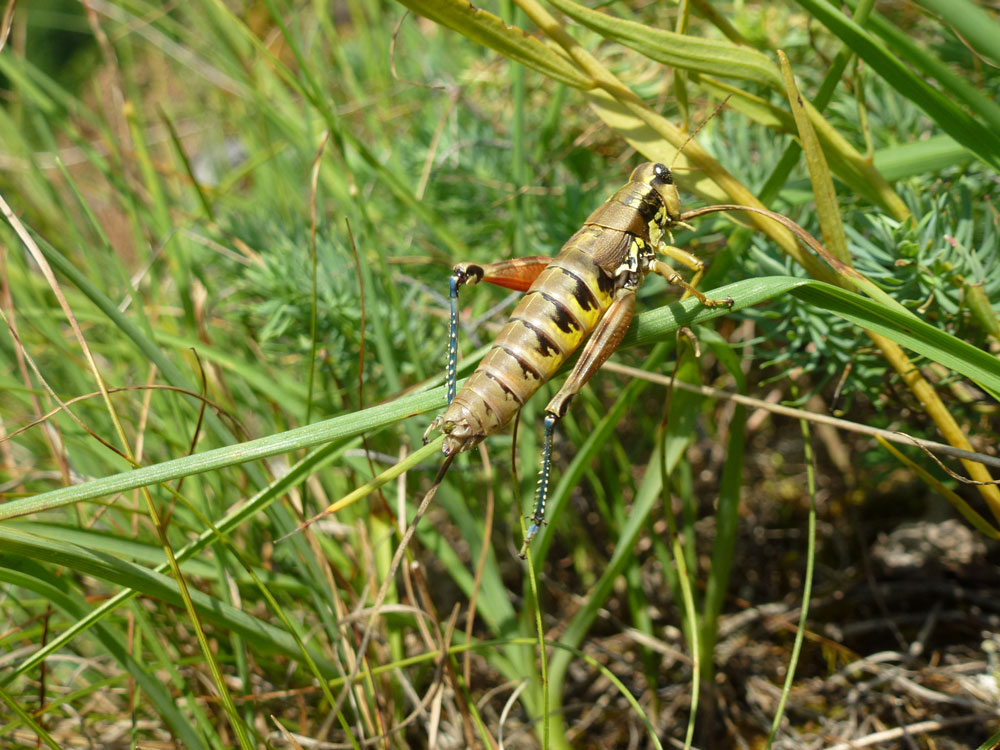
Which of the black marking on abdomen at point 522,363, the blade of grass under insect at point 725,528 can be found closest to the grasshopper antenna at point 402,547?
the black marking on abdomen at point 522,363

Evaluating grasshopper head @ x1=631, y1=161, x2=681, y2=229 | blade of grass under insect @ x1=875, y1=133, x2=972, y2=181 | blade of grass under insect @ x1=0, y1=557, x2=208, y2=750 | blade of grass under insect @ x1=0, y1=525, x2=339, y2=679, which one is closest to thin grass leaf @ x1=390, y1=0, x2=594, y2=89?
grasshopper head @ x1=631, y1=161, x2=681, y2=229

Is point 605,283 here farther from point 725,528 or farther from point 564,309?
point 725,528

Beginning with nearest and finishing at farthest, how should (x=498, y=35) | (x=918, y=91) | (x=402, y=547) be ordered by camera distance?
(x=402, y=547) → (x=918, y=91) → (x=498, y=35)

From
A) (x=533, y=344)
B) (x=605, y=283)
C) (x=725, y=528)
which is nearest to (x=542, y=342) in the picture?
(x=533, y=344)

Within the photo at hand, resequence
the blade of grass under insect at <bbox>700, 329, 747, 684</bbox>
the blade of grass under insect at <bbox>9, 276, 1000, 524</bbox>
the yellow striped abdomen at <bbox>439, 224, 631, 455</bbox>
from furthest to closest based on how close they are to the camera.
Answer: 1. the blade of grass under insect at <bbox>700, 329, 747, 684</bbox>
2. the yellow striped abdomen at <bbox>439, 224, 631, 455</bbox>
3. the blade of grass under insect at <bbox>9, 276, 1000, 524</bbox>

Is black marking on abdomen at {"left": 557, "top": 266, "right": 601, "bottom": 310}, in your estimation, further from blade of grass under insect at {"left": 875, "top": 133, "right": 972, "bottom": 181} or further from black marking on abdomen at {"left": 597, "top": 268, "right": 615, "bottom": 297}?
blade of grass under insect at {"left": 875, "top": 133, "right": 972, "bottom": 181}

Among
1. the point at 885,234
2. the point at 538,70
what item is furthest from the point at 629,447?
the point at 538,70

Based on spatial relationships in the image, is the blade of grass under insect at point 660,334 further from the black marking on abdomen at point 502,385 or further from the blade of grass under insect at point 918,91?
the blade of grass under insect at point 918,91
